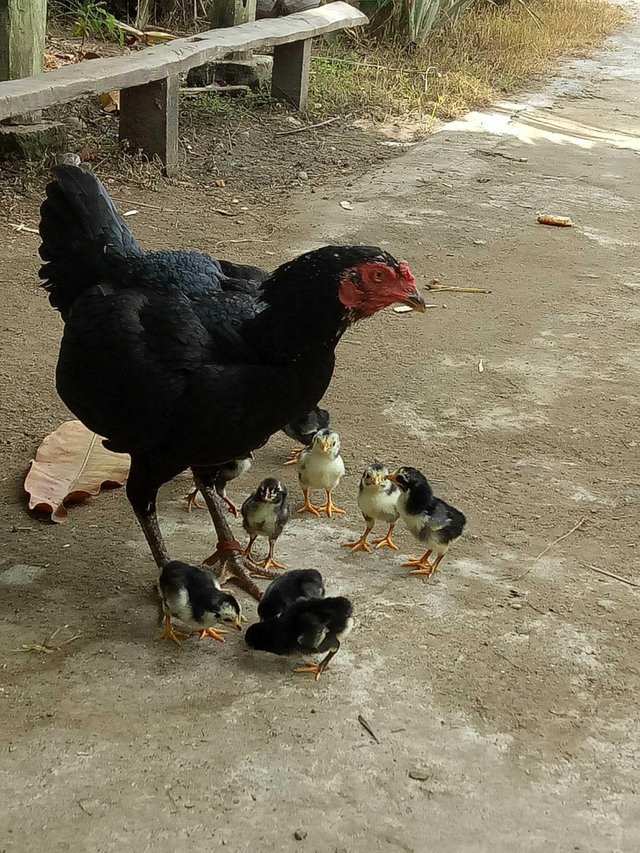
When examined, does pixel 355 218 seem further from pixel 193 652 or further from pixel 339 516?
pixel 193 652

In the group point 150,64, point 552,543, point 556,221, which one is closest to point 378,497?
point 552,543

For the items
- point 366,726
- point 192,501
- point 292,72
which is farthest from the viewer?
point 292,72

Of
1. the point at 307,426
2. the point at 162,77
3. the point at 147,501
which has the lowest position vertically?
the point at 307,426

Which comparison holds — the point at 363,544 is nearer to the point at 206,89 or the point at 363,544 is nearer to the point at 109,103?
the point at 109,103

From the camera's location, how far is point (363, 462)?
4.70 m

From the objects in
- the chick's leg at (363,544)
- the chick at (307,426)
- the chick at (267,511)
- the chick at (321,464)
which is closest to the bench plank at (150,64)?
the chick at (307,426)

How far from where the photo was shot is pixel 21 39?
7715mm

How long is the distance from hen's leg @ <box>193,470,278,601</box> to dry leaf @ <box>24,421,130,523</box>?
627 millimetres

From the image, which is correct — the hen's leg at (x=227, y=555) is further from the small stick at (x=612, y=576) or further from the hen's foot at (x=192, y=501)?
the small stick at (x=612, y=576)

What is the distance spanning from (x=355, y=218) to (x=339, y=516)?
3909mm

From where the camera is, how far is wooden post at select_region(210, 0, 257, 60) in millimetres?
9922

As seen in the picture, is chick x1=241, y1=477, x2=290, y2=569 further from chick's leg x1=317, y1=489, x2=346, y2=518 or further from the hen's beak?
the hen's beak

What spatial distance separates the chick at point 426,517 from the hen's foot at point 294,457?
831 mm

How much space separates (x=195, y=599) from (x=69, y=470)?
123 centimetres
